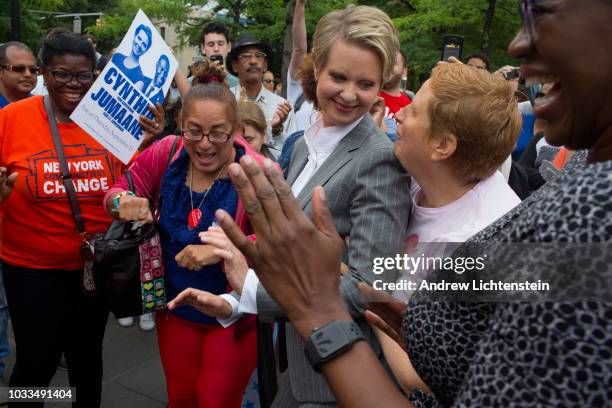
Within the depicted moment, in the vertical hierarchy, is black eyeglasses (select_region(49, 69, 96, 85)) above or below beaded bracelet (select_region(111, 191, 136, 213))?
above

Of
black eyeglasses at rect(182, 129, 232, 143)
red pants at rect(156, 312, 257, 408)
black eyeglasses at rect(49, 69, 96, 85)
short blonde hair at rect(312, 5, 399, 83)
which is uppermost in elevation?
short blonde hair at rect(312, 5, 399, 83)

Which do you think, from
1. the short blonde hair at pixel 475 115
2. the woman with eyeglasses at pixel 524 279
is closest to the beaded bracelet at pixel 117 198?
the short blonde hair at pixel 475 115

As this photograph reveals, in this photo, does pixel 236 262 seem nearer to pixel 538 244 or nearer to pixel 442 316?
pixel 442 316

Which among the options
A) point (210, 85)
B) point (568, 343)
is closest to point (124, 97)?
point (210, 85)

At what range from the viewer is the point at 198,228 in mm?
2689

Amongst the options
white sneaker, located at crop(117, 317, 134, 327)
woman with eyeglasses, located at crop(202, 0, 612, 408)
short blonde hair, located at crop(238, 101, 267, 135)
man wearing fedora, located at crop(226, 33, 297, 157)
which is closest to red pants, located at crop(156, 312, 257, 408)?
woman with eyeglasses, located at crop(202, 0, 612, 408)

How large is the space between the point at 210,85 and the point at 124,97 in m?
0.66

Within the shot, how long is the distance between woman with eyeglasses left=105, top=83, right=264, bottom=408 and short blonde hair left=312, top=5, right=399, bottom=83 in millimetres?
745

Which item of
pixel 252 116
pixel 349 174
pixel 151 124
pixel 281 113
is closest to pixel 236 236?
pixel 349 174

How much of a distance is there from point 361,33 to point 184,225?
130 cm

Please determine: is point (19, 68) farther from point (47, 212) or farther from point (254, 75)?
point (47, 212)

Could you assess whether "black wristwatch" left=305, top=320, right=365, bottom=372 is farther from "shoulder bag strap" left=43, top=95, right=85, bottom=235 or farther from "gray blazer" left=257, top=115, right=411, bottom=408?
"shoulder bag strap" left=43, top=95, right=85, bottom=235

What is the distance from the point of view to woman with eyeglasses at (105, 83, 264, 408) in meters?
2.66

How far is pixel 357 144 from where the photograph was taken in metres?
2.06
